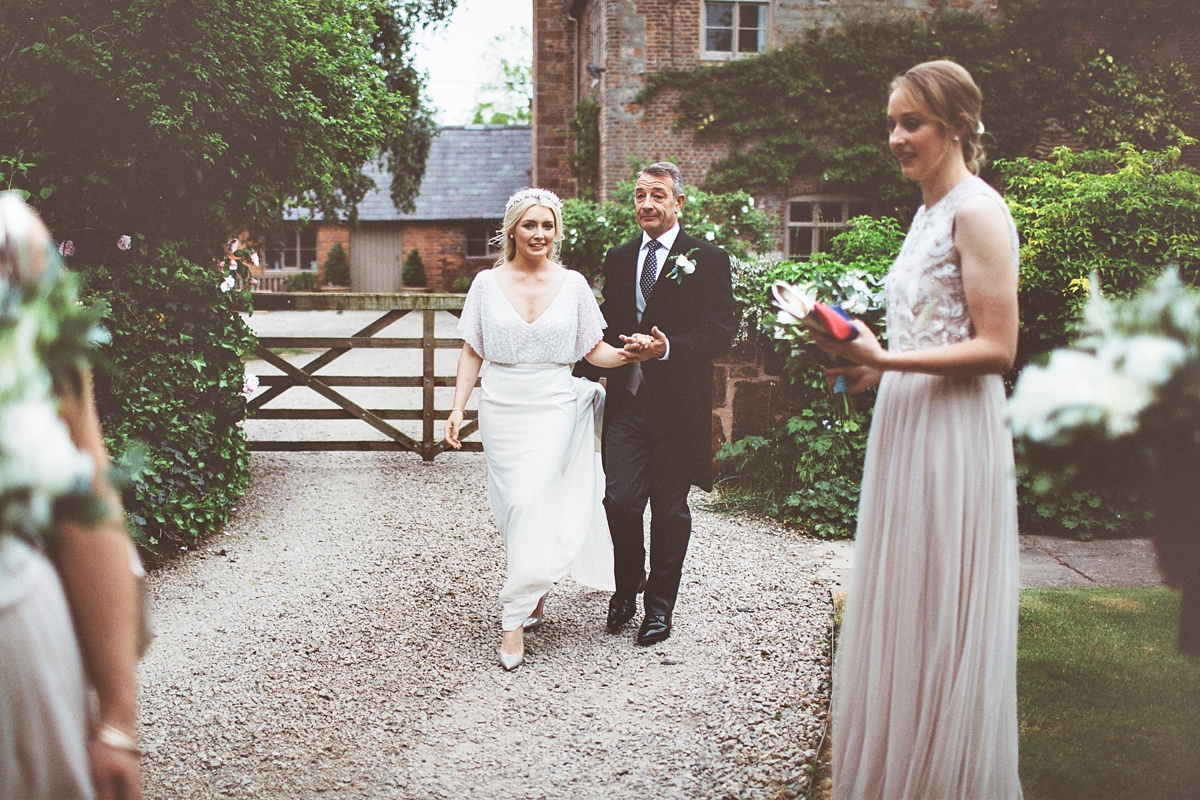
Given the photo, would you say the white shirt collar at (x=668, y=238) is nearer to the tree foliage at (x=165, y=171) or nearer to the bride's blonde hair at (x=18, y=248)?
the tree foliage at (x=165, y=171)

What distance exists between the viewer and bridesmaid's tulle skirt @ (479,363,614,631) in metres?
4.58

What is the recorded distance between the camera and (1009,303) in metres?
2.50

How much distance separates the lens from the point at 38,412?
126 centimetres

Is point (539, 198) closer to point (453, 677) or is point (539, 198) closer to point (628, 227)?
point (453, 677)

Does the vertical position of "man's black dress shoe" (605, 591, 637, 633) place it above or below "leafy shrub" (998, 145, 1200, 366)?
below

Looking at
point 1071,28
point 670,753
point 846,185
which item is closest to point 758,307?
point 670,753

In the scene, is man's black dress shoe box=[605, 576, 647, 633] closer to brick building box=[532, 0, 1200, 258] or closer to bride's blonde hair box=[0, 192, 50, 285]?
bride's blonde hair box=[0, 192, 50, 285]

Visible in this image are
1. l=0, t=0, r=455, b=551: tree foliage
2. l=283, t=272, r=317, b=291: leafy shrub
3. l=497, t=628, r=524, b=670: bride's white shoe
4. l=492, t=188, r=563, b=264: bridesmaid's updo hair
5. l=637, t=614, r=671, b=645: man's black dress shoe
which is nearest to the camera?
l=497, t=628, r=524, b=670: bride's white shoe

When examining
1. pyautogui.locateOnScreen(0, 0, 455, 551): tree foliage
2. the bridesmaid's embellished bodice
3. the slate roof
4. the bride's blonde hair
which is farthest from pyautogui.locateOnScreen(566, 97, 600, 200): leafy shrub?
the bride's blonde hair

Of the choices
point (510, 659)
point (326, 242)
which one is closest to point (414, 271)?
point (326, 242)

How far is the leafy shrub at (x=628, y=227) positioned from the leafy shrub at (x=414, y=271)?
22.2 metres

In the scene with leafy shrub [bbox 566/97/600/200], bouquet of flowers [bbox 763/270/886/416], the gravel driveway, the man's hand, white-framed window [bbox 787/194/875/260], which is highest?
leafy shrub [bbox 566/97/600/200]

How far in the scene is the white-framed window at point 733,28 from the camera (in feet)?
60.1

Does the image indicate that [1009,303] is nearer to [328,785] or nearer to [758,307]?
[328,785]
